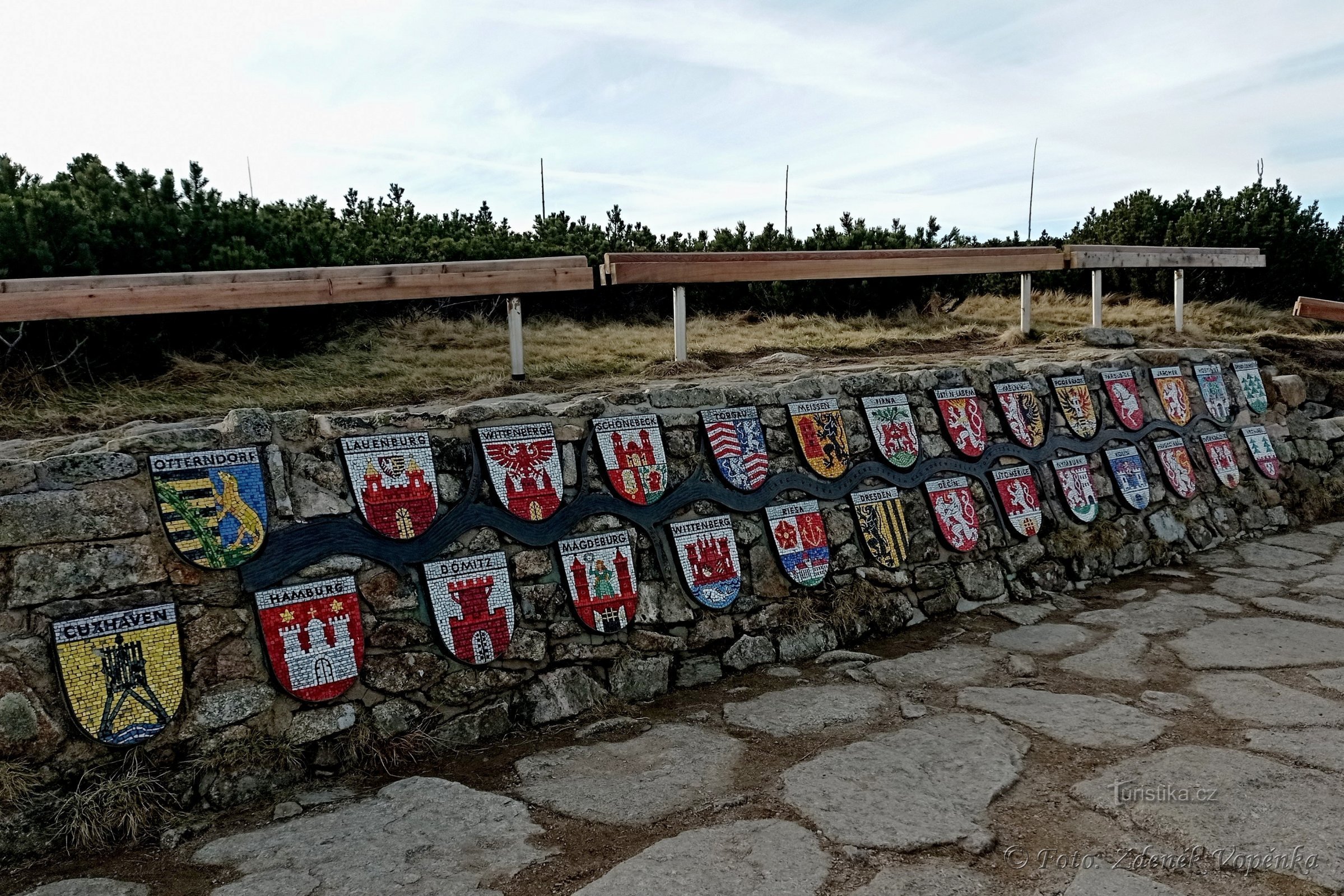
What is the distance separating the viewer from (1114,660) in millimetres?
4137

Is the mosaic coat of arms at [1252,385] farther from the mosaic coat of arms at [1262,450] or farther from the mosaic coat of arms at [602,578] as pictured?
the mosaic coat of arms at [602,578]

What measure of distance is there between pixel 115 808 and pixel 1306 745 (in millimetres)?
3847

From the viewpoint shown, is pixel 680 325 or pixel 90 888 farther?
pixel 680 325

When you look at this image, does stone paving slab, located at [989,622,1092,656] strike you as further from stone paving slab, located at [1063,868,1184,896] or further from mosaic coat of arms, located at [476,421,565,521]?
mosaic coat of arms, located at [476,421,565,521]

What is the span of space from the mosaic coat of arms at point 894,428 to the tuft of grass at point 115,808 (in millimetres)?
3454

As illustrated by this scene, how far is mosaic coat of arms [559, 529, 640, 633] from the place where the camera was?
148 inches

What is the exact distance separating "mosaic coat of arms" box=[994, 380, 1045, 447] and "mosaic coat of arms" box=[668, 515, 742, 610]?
2.09m

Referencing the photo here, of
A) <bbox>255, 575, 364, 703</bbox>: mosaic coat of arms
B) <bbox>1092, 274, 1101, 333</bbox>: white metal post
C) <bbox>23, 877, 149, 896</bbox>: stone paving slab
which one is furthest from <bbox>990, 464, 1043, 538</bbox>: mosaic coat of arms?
<bbox>23, 877, 149, 896</bbox>: stone paving slab

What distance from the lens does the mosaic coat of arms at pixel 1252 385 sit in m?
6.70

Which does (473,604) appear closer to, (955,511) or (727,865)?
(727,865)

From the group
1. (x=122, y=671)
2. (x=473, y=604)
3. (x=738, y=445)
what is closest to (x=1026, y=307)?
(x=738, y=445)

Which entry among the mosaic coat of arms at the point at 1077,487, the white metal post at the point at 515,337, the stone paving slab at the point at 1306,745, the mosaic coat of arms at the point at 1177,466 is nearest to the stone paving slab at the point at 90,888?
the white metal post at the point at 515,337

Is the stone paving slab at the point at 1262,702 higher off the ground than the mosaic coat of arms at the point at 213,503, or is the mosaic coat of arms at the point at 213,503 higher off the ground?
the mosaic coat of arms at the point at 213,503

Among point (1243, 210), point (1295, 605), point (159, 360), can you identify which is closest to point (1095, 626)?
point (1295, 605)
